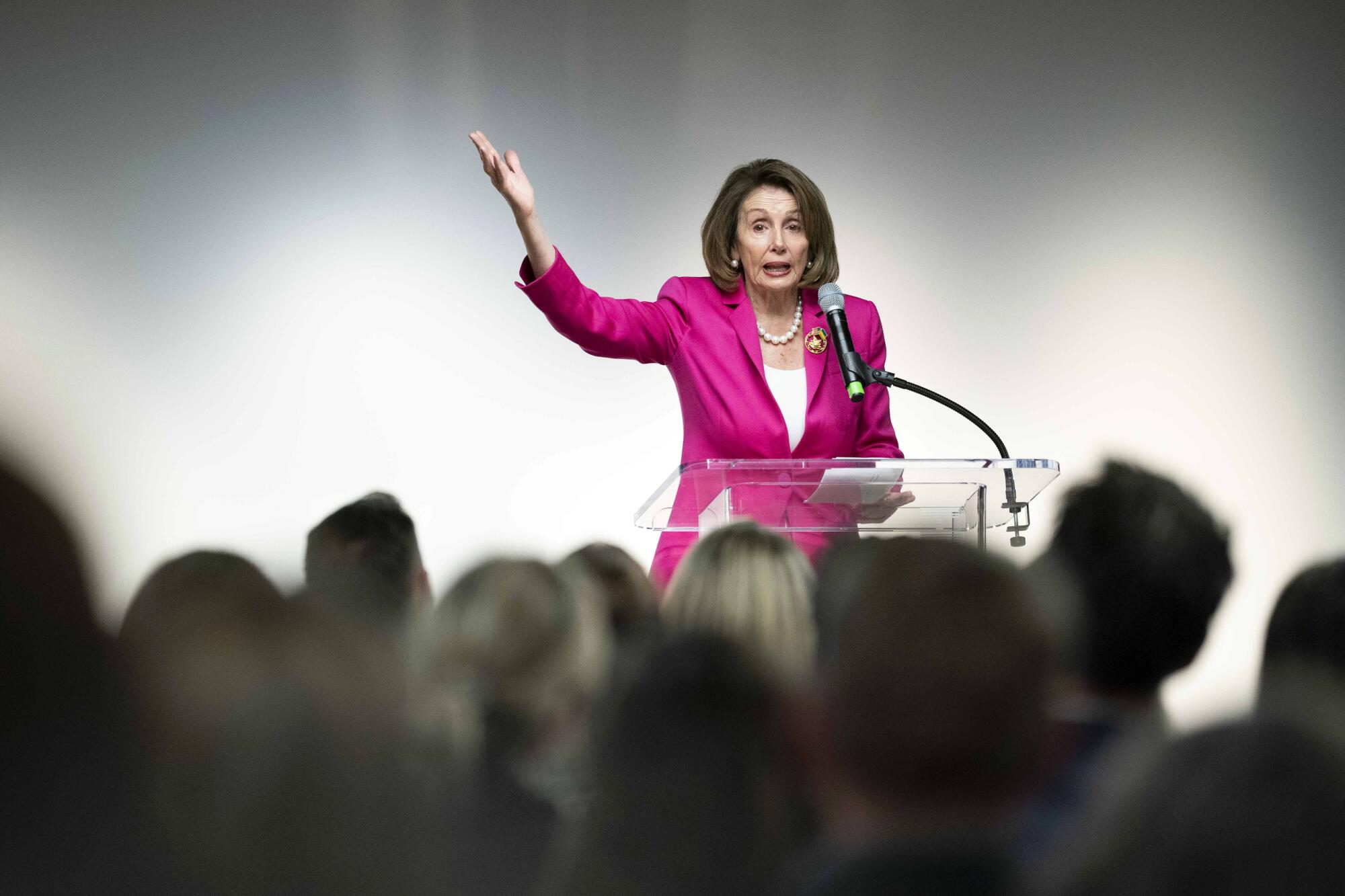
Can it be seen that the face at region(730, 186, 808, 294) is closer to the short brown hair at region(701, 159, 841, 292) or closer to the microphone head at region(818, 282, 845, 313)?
the short brown hair at region(701, 159, 841, 292)

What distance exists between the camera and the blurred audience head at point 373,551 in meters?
1.55

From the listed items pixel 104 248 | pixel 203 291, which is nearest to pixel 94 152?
pixel 104 248

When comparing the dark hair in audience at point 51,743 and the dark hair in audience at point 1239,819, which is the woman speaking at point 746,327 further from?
the dark hair in audience at point 1239,819

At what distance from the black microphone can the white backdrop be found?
248cm

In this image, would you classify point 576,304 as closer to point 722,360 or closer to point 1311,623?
point 722,360

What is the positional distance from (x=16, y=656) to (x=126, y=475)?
13.4 ft

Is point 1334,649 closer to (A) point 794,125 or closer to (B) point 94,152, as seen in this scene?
(A) point 794,125

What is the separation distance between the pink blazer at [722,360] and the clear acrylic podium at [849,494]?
25 cm

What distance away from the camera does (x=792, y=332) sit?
271 centimetres

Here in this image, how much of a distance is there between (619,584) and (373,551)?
33 cm

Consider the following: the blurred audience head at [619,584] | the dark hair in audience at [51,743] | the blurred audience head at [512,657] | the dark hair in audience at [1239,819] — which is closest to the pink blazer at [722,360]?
the blurred audience head at [619,584]

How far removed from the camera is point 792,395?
2607 millimetres

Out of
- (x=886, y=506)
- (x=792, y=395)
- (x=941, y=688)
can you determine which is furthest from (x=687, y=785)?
(x=792, y=395)

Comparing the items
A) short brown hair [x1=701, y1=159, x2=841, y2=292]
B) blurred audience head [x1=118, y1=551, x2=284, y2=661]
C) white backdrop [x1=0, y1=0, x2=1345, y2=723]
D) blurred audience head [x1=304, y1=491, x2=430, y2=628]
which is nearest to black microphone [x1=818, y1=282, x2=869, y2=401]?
short brown hair [x1=701, y1=159, x2=841, y2=292]
